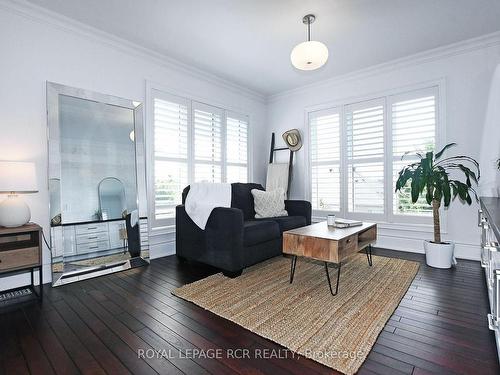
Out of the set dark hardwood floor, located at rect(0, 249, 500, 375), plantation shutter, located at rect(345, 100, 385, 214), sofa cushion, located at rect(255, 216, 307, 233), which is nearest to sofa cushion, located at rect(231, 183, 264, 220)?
sofa cushion, located at rect(255, 216, 307, 233)

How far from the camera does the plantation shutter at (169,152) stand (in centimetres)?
352

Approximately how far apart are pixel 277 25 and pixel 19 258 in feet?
10.6

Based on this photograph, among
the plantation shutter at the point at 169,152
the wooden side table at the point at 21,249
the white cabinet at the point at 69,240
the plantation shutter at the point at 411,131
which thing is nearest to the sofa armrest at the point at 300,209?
the plantation shutter at the point at 411,131

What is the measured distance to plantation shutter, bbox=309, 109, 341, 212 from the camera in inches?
169

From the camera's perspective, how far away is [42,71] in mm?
2646

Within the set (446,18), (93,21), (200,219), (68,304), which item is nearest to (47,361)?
(68,304)

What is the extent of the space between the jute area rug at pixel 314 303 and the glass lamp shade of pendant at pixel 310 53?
2071mm

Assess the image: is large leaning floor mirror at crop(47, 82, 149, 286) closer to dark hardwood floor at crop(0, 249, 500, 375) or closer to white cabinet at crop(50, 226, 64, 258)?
white cabinet at crop(50, 226, 64, 258)

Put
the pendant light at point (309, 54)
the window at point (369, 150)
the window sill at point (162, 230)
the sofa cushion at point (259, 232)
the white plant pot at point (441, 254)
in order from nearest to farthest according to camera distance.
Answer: the pendant light at point (309, 54), the sofa cushion at point (259, 232), the white plant pot at point (441, 254), the window sill at point (162, 230), the window at point (369, 150)

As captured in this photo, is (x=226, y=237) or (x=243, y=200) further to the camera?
(x=243, y=200)

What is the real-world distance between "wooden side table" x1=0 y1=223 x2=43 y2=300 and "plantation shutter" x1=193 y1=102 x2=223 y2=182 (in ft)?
6.65

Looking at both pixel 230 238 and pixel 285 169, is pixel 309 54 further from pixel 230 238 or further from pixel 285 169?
pixel 285 169

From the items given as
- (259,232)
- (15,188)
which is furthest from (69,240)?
(259,232)

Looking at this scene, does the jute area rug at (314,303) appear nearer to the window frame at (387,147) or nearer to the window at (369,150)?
the window frame at (387,147)
